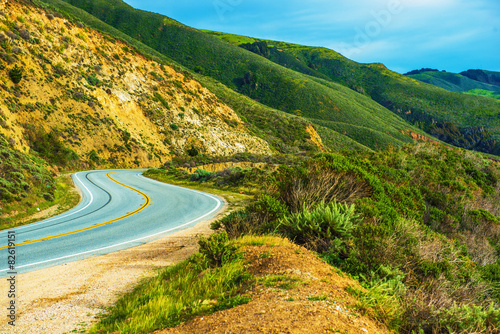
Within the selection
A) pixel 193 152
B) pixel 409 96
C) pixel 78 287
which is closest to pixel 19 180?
pixel 78 287

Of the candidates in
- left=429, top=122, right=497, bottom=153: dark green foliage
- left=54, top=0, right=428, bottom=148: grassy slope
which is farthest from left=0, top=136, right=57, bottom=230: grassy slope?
left=429, top=122, right=497, bottom=153: dark green foliage

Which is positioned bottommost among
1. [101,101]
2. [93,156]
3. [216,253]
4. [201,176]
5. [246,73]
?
[93,156]

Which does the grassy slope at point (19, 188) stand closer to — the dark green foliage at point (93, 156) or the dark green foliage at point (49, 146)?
the dark green foliage at point (49, 146)

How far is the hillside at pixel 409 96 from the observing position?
10528 cm

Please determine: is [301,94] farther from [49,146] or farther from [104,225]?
[104,225]

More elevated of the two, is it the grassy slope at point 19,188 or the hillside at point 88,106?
the hillside at point 88,106

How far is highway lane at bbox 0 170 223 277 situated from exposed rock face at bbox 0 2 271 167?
13854 millimetres

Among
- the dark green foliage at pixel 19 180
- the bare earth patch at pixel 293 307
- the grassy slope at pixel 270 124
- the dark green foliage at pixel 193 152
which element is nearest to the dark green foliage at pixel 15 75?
the dark green foliage at pixel 19 180

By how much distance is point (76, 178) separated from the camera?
2277cm

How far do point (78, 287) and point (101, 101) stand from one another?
37.1 meters

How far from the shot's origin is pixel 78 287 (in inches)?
200

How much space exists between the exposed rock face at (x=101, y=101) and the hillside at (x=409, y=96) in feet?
287

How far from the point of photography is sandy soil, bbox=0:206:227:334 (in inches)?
154

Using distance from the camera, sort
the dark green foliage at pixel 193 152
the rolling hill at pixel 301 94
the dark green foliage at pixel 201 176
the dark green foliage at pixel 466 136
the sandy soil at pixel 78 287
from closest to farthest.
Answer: the sandy soil at pixel 78 287 < the dark green foliage at pixel 201 176 < the dark green foliage at pixel 193 152 < the rolling hill at pixel 301 94 < the dark green foliage at pixel 466 136
